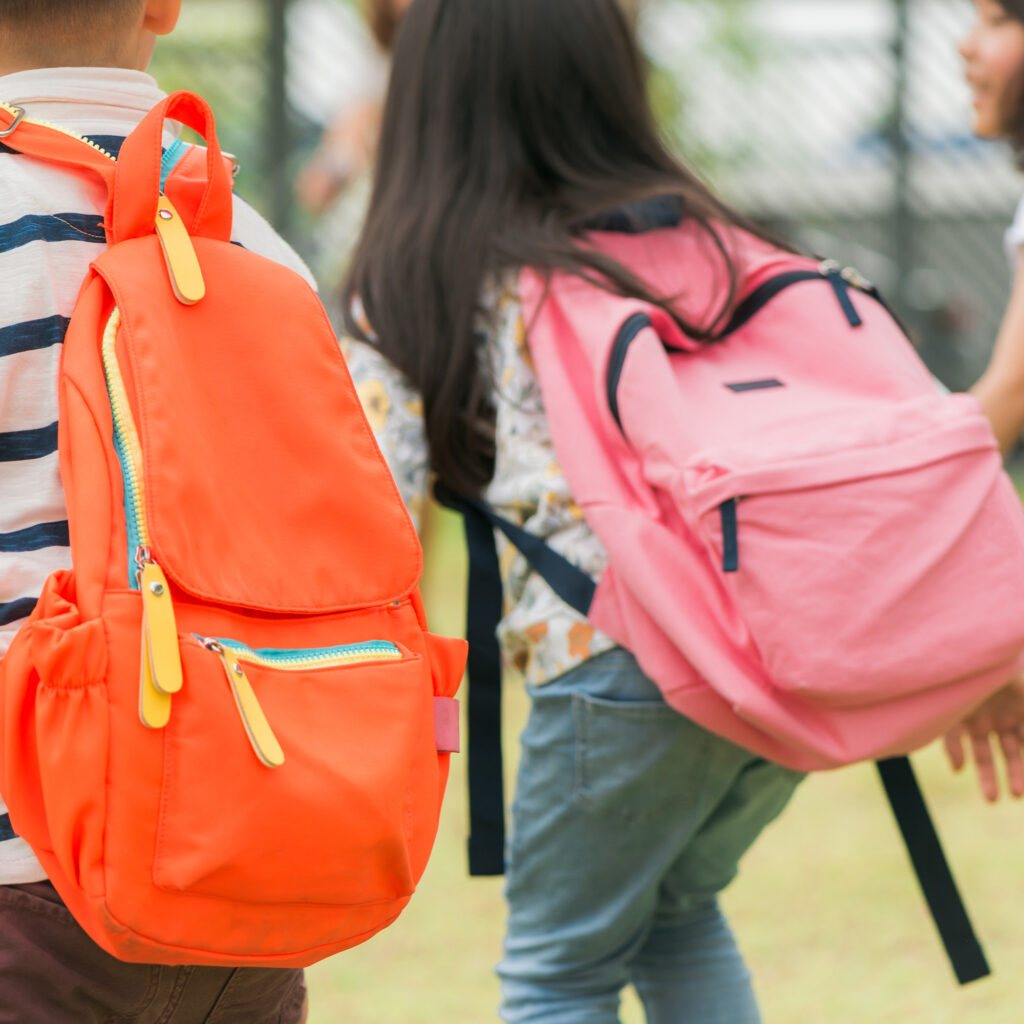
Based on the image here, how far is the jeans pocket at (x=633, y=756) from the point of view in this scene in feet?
5.60

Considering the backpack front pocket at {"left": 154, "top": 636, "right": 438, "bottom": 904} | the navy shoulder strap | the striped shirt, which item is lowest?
the navy shoulder strap

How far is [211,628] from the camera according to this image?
112 cm

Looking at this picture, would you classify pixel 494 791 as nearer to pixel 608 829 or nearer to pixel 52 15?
pixel 608 829

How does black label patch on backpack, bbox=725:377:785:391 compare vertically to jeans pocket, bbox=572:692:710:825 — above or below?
above

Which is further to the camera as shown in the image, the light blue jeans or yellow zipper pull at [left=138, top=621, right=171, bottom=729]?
the light blue jeans

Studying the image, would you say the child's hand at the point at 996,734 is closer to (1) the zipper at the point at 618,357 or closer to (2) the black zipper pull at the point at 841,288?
(2) the black zipper pull at the point at 841,288

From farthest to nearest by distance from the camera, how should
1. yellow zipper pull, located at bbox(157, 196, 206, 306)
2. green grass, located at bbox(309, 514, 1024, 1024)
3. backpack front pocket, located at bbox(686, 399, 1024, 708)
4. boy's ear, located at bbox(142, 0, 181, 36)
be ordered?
green grass, located at bbox(309, 514, 1024, 1024) → backpack front pocket, located at bbox(686, 399, 1024, 708) → boy's ear, located at bbox(142, 0, 181, 36) → yellow zipper pull, located at bbox(157, 196, 206, 306)

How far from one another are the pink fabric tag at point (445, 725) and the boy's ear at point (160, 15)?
2.18ft

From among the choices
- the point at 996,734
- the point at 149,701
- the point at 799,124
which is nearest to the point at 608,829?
the point at 996,734

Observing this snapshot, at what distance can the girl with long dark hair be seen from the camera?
174cm

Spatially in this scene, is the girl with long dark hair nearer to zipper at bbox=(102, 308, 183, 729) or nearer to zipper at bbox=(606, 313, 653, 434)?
zipper at bbox=(606, 313, 653, 434)

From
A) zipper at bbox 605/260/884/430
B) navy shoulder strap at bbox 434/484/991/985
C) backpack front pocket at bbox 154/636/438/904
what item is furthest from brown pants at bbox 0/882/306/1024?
zipper at bbox 605/260/884/430

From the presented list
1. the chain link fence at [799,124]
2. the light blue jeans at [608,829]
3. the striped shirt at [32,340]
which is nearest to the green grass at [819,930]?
the light blue jeans at [608,829]

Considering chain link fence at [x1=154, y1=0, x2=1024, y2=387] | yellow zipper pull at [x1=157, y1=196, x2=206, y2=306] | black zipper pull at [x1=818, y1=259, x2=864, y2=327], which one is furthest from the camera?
chain link fence at [x1=154, y1=0, x2=1024, y2=387]
